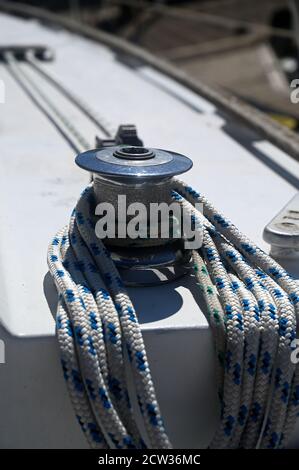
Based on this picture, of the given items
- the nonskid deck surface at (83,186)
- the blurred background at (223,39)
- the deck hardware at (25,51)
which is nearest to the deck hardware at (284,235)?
the nonskid deck surface at (83,186)

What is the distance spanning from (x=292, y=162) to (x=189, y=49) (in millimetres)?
5419

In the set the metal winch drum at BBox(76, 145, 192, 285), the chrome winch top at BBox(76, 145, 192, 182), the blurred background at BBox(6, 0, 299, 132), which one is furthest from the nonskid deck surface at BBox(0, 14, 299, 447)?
the blurred background at BBox(6, 0, 299, 132)

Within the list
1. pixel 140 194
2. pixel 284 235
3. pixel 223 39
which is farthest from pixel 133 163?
pixel 223 39

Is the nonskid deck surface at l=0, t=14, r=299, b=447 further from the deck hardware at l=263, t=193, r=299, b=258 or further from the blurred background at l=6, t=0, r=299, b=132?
the blurred background at l=6, t=0, r=299, b=132

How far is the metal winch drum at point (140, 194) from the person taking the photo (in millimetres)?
1021

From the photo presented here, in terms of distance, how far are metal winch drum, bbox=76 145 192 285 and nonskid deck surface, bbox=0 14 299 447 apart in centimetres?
3

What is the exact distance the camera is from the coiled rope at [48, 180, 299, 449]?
905 millimetres

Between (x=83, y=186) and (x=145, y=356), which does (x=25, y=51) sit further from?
(x=145, y=356)

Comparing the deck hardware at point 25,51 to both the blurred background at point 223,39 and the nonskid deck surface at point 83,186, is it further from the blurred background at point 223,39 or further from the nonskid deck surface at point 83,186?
the blurred background at point 223,39

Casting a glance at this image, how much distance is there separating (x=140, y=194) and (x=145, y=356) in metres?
0.24

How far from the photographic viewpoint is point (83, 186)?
1.51 m

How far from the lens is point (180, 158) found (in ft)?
3.57

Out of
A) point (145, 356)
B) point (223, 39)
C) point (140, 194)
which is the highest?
point (140, 194)

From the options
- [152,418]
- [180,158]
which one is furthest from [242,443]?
[180,158]
